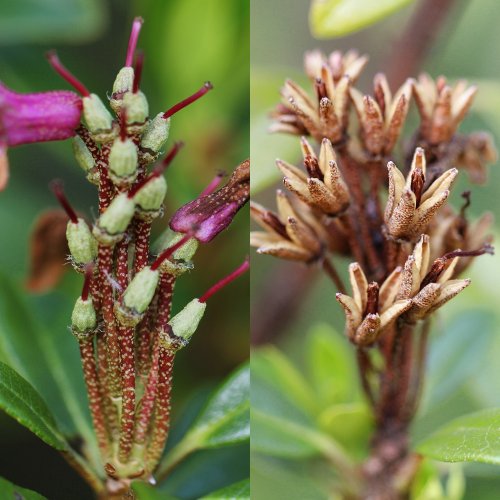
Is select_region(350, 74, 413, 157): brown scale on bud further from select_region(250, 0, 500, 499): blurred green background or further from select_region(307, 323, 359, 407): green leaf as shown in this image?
select_region(307, 323, 359, 407): green leaf

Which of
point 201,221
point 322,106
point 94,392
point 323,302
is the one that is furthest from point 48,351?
point 323,302

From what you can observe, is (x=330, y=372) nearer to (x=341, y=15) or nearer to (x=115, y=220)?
(x=341, y=15)

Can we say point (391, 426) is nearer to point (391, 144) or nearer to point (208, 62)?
point (391, 144)

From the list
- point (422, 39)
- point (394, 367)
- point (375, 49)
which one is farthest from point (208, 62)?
point (375, 49)

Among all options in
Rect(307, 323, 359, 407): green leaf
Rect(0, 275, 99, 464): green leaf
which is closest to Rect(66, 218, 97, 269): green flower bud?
Rect(0, 275, 99, 464): green leaf

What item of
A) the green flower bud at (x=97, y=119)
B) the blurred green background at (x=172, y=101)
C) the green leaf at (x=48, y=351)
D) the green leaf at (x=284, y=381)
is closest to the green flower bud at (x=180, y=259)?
the green flower bud at (x=97, y=119)

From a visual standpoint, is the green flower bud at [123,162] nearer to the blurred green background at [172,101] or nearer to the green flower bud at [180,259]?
the green flower bud at [180,259]
